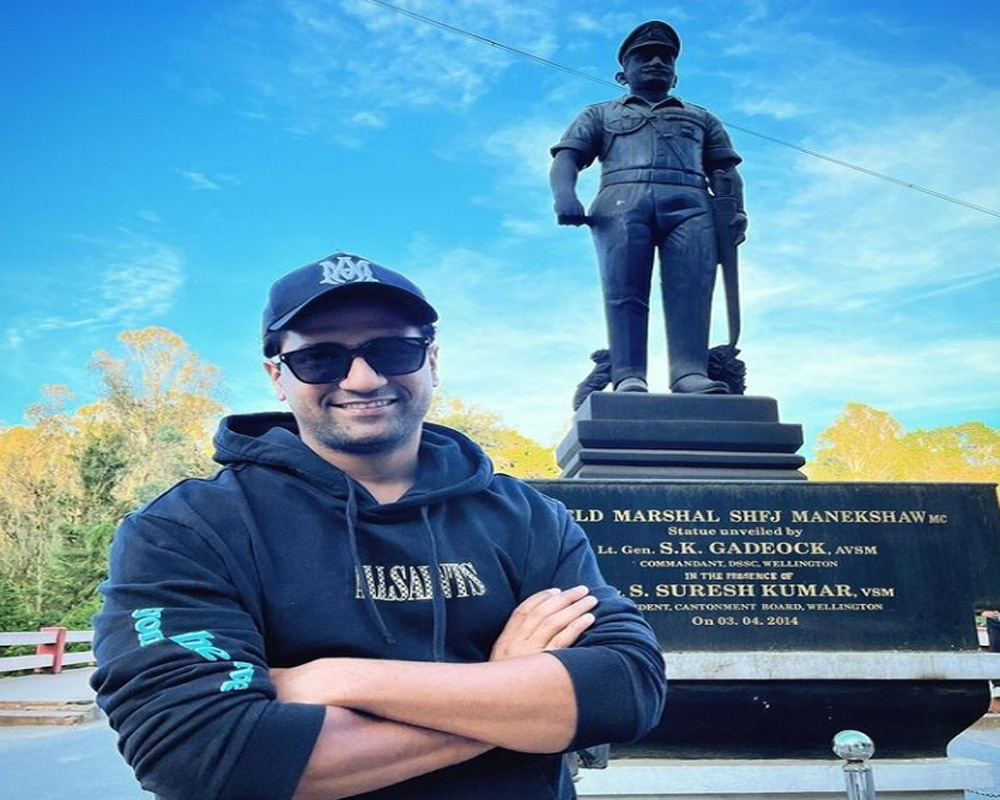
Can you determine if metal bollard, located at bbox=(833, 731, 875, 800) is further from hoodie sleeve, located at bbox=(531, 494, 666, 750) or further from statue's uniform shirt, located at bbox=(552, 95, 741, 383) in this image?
statue's uniform shirt, located at bbox=(552, 95, 741, 383)

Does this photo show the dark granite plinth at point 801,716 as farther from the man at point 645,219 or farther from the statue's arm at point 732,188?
the statue's arm at point 732,188

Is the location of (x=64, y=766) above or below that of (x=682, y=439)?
below

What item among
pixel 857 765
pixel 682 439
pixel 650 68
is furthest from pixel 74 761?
pixel 650 68

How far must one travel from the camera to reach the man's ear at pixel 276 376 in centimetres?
199

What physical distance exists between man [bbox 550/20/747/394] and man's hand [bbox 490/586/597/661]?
4.63 metres

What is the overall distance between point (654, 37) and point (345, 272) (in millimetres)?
5848

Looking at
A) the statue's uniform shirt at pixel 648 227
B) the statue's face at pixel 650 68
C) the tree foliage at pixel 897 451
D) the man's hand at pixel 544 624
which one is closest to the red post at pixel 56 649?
the statue's uniform shirt at pixel 648 227

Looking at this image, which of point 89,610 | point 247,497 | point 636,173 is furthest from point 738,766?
point 89,610

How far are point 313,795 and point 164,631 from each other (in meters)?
0.39

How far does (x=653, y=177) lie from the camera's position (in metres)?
6.48

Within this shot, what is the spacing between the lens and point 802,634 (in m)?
4.87

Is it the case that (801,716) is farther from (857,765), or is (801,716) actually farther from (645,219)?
(645,219)

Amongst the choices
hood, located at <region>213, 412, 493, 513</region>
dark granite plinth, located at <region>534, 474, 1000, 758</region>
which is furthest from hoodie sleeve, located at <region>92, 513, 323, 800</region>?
dark granite plinth, located at <region>534, 474, 1000, 758</region>

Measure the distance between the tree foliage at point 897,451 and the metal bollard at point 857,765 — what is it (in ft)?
110
